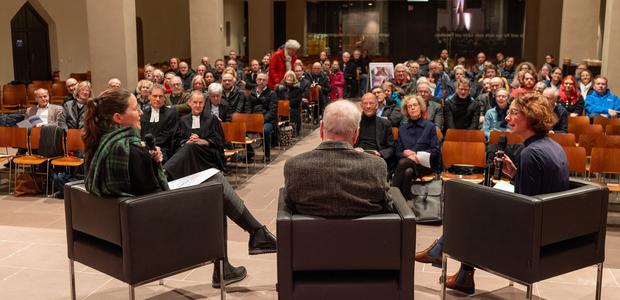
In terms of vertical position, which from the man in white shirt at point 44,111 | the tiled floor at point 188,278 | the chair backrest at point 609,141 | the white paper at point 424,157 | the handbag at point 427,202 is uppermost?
the man in white shirt at point 44,111

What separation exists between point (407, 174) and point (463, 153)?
0.62 metres

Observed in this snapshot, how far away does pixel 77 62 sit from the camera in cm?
1794

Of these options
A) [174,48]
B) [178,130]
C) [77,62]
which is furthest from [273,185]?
[174,48]

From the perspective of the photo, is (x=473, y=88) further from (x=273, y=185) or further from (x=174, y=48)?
(x=174, y=48)

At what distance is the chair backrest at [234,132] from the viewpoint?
822 cm

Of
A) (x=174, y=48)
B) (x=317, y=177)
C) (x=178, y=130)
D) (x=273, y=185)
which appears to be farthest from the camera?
(x=174, y=48)

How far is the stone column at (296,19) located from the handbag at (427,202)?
69.1 feet

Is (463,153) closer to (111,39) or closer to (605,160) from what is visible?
(605,160)

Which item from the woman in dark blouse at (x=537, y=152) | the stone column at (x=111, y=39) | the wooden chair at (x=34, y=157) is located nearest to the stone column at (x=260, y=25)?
the stone column at (x=111, y=39)

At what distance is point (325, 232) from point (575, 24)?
43.5ft

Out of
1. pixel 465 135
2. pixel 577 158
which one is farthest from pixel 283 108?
pixel 577 158

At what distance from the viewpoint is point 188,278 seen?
15.8ft

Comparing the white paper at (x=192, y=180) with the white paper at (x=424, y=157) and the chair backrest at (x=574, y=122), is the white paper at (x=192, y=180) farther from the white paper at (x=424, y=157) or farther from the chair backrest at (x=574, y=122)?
the chair backrest at (x=574, y=122)

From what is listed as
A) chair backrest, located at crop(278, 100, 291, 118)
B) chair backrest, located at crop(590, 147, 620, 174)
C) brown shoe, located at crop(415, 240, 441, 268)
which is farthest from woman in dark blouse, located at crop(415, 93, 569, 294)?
chair backrest, located at crop(278, 100, 291, 118)
